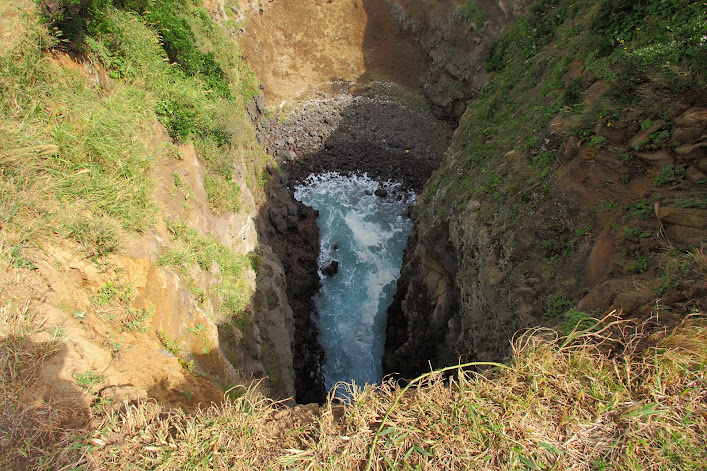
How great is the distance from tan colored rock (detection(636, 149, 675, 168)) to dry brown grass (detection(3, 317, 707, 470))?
2916mm

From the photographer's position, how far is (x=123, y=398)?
13.3ft

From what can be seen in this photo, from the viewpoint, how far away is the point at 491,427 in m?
3.36

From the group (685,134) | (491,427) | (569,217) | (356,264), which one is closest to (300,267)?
(356,264)

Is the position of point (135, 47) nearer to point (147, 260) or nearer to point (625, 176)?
point (147, 260)

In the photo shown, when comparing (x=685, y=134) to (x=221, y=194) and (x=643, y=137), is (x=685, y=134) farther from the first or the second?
(x=221, y=194)

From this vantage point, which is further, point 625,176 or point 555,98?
point 555,98

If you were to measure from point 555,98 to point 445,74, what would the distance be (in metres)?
20.7

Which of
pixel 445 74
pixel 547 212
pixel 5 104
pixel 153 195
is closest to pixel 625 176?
pixel 547 212

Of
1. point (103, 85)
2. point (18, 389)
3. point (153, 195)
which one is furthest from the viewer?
point (103, 85)

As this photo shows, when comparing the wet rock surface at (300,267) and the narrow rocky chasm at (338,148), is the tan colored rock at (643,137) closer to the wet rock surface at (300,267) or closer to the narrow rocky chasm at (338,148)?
the wet rock surface at (300,267)

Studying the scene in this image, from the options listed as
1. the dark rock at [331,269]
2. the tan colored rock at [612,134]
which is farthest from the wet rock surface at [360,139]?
the tan colored rock at [612,134]

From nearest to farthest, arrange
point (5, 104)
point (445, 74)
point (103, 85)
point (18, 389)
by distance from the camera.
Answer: point (18, 389) < point (5, 104) < point (103, 85) < point (445, 74)

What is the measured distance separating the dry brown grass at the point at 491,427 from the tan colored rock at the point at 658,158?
292cm

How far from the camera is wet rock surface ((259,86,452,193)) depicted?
23.4m
